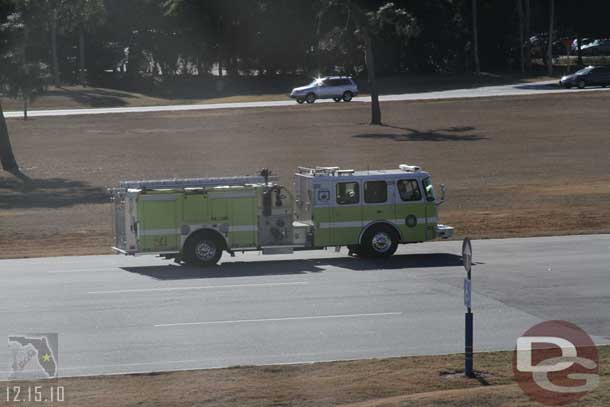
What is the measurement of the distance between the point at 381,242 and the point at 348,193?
1.34 meters

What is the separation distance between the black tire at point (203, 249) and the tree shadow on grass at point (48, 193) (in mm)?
14242

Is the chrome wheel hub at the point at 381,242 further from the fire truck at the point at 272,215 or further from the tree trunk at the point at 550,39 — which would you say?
the tree trunk at the point at 550,39

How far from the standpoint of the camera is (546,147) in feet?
163

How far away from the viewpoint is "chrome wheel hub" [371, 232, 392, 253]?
82.0 ft

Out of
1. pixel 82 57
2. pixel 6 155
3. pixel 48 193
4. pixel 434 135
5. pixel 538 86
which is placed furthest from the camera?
pixel 82 57

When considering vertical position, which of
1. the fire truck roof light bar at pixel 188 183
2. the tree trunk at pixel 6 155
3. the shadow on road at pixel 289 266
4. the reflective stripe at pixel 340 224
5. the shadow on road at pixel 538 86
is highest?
the shadow on road at pixel 538 86

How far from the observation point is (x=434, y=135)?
55.7 m

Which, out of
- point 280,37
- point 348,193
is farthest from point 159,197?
point 280,37

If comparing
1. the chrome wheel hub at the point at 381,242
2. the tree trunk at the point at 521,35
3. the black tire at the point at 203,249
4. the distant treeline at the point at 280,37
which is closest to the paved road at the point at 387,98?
the tree trunk at the point at 521,35

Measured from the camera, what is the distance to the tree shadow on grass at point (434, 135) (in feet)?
178

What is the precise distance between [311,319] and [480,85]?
227 feet

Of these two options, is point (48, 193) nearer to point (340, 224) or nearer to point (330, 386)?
point (340, 224)

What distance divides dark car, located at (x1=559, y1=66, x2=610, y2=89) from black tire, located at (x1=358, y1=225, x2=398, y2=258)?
5448 centimetres

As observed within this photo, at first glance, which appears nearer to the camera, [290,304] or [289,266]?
[290,304]
